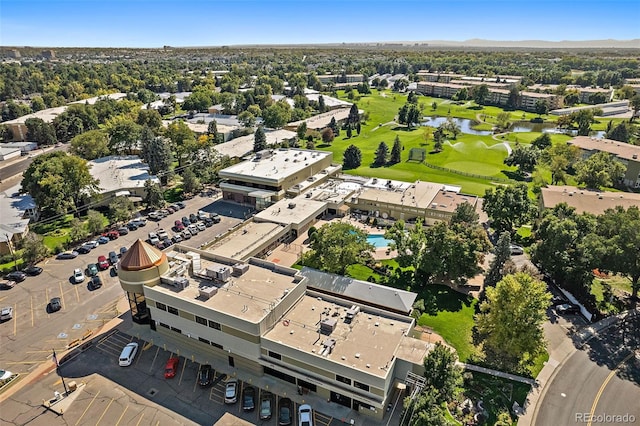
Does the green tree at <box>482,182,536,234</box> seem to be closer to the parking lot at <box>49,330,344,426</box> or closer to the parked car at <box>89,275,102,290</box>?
the parking lot at <box>49,330,344,426</box>

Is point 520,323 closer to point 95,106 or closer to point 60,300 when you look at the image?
point 60,300

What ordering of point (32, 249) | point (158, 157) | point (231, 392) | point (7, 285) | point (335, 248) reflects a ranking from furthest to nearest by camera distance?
1. point (158, 157)
2. point (32, 249)
3. point (7, 285)
4. point (335, 248)
5. point (231, 392)

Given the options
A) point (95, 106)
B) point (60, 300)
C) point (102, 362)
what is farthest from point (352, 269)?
point (95, 106)

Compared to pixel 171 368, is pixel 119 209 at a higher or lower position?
higher

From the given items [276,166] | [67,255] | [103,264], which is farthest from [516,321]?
[67,255]

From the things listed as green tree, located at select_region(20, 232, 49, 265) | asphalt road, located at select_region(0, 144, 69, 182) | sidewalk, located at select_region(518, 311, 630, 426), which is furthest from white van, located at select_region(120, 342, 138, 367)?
asphalt road, located at select_region(0, 144, 69, 182)

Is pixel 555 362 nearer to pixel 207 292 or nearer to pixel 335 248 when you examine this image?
pixel 335 248

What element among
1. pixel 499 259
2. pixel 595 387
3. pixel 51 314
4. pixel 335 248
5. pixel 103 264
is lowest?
pixel 595 387
